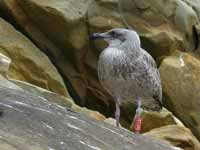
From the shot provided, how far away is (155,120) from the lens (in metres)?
13.2

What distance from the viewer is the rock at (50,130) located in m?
7.11

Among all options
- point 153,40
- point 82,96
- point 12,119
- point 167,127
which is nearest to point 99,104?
point 82,96

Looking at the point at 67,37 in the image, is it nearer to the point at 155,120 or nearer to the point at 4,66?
the point at 155,120

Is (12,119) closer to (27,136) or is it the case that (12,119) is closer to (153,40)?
(27,136)

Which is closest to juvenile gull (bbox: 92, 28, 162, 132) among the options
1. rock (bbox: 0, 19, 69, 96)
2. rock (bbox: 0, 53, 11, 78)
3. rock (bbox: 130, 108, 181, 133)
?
rock (bbox: 0, 53, 11, 78)

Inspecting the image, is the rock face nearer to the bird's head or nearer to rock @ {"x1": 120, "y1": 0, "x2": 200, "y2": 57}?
rock @ {"x1": 120, "y1": 0, "x2": 200, "y2": 57}

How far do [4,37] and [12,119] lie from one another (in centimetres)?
622

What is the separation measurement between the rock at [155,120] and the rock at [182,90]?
1411mm

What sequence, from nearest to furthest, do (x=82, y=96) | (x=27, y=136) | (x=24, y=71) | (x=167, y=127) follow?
(x=27, y=136) → (x=167, y=127) → (x=24, y=71) → (x=82, y=96)

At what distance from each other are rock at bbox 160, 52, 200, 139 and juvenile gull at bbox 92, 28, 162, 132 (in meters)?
4.42

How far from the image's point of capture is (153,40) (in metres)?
15.2

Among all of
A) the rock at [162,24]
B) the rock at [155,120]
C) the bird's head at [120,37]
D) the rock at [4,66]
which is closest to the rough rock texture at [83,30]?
the rock at [162,24]

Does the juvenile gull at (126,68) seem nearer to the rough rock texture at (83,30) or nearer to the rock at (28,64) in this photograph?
the rock at (28,64)

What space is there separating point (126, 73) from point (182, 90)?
5.23m
